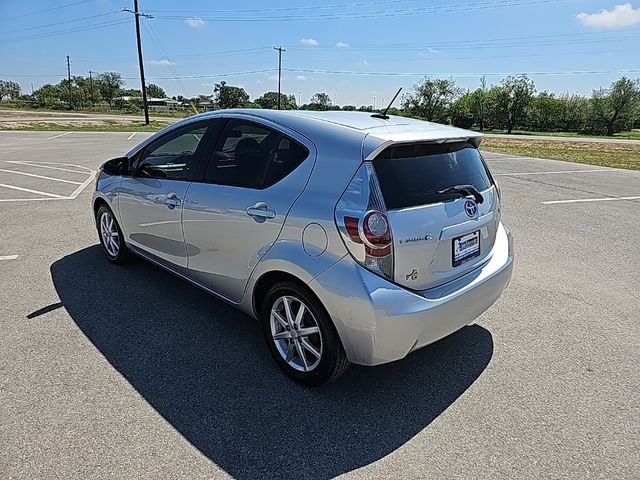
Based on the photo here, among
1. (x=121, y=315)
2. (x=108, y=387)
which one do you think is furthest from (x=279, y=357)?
(x=121, y=315)

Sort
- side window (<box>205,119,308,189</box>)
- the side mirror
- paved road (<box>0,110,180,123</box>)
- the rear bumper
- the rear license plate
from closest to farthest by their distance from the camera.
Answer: the rear bumper → the rear license plate → side window (<box>205,119,308,189</box>) → the side mirror → paved road (<box>0,110,180,123</box>)

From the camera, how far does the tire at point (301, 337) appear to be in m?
2.61

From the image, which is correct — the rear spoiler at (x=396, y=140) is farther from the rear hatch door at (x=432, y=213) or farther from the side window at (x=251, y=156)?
the side window at (x=251, y=156)

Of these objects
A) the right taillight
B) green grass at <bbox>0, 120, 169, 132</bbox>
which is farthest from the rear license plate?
green grass at <bbox>0, 120, 169, 132</bbox>

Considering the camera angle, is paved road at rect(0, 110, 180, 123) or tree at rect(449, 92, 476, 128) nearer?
paved road at rect(0, 110, 180, 123)

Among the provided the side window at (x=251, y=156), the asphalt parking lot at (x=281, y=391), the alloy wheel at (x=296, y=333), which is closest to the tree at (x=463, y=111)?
the asphalt parking lot at (x=281, y=391)

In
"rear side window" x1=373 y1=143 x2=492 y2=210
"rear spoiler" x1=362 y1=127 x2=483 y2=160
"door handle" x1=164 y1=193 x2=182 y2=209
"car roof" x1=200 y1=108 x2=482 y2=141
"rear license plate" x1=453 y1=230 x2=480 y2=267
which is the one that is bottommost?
"rear license plate" x1=453 y1=230 x2=480 y2=267

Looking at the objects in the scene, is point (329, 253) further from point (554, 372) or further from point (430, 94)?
point (430, 94)

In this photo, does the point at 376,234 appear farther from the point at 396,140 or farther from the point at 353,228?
the point at 396,140

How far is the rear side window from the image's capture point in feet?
8.27

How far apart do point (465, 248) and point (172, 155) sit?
100 inches

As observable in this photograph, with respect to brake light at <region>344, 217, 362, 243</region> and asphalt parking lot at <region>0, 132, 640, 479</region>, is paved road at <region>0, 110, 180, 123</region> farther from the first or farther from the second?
brake light at <region>344, 217, 362, 243</region>

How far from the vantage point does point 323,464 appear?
7.23 ft

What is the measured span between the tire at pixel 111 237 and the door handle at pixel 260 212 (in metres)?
2.26
